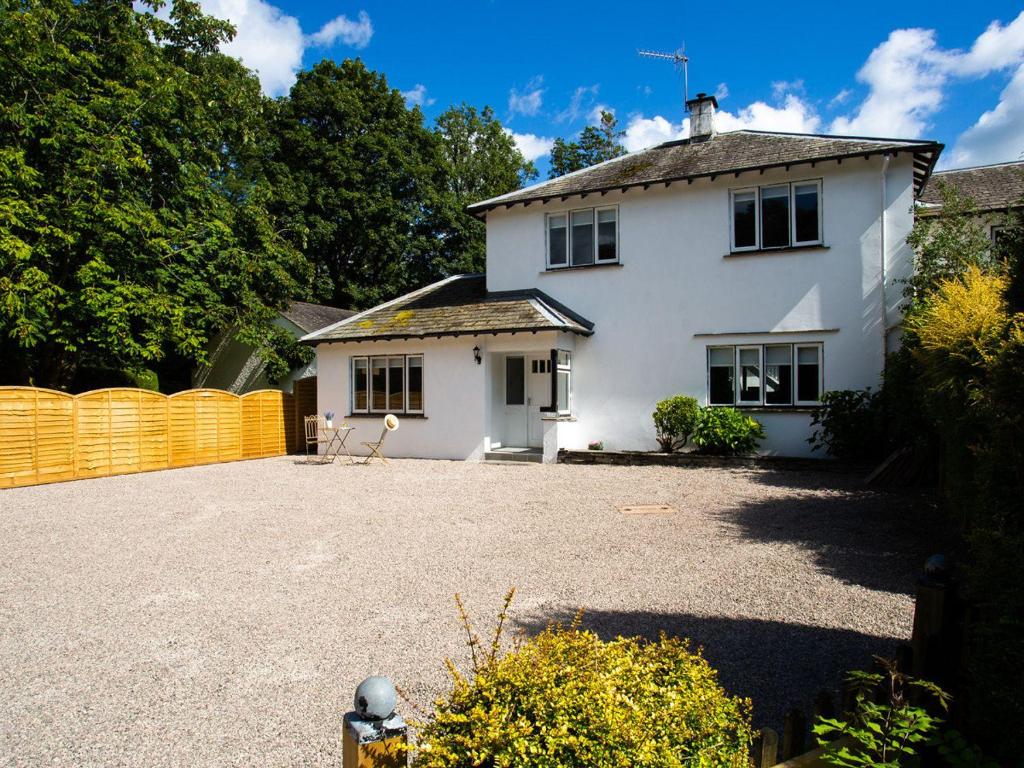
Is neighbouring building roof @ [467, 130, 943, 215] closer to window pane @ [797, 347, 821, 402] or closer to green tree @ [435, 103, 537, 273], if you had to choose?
window pane @ [797, 347, 821, 402]

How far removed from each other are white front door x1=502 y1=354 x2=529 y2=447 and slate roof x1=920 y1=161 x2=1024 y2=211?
11.3 meters

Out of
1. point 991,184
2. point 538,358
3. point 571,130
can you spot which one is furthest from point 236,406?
point 571,130

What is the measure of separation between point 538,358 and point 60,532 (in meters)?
11.1

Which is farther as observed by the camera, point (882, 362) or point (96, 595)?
point (882, 362)

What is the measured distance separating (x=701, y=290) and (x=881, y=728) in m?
14.1

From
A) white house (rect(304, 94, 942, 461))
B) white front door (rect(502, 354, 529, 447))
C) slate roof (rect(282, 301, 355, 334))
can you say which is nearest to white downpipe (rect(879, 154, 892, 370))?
white house (rect(304, 94, 942, 461))

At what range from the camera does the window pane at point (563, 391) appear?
1622 centimetres

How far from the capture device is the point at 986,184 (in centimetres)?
1800

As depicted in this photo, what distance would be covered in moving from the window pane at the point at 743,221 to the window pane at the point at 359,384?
10628mm

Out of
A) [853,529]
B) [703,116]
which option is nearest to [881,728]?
[853,529]

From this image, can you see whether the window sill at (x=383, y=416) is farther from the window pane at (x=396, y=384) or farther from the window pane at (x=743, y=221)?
the window pane at (x=743, y=221)

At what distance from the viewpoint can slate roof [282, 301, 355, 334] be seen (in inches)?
973

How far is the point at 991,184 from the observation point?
1789 centimetres

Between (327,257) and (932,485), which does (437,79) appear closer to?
(327,257)
